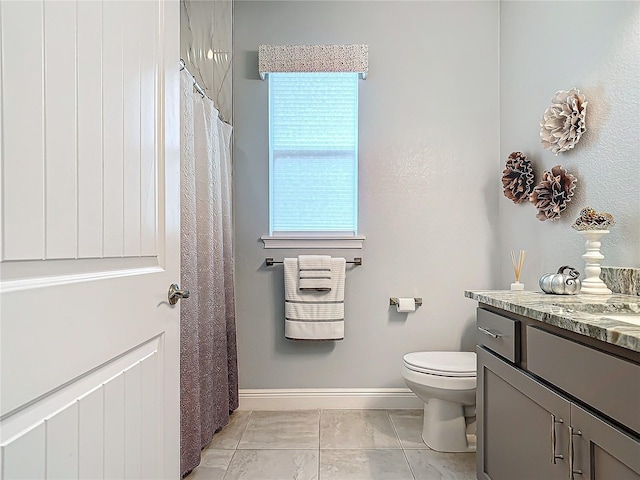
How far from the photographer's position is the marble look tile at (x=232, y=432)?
2.12m

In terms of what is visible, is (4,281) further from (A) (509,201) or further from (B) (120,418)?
(A) (509,201)

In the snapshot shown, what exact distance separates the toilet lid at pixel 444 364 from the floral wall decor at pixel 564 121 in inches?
43.2

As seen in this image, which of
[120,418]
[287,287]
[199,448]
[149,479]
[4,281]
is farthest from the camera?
[287,287]

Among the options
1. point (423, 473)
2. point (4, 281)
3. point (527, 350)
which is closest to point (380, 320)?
point (423, 473)

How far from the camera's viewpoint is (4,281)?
1.92ft

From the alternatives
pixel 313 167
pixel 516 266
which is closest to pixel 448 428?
pixel 516 266

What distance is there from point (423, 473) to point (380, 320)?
93cm

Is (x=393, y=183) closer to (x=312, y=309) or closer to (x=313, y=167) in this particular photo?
(x=313, y=167)

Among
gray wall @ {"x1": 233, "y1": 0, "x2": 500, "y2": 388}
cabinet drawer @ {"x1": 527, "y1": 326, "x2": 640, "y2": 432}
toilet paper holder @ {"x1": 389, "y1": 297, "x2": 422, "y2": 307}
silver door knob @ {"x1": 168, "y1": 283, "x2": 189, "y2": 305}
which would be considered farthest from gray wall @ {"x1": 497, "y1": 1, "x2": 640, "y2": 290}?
silver door knob @ {"x1": 168, "y1": 283, "x2": 189, "y2": 305}

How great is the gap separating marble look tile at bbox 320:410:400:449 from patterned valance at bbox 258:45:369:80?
81.0 inches

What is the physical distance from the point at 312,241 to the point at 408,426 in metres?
1.19

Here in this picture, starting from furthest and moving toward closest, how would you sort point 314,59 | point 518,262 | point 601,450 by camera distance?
1. point 314,59
2. point 518,262
3. point 601,450

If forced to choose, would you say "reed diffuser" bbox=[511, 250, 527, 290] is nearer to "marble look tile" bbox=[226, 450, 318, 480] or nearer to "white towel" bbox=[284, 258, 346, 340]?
"white towel" bbox=[284, 258, 346, 340]

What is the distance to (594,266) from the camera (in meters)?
1.56
